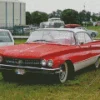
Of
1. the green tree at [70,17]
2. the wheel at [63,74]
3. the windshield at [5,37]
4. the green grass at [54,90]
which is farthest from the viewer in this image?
the green tree at [70,17]

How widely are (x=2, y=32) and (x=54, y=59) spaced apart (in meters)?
4.53

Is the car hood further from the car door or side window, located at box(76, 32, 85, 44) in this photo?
side window, located at box(76, 32, 85, 44)

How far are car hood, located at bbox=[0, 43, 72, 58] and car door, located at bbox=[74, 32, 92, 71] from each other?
70 cm

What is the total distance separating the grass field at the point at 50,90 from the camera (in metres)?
7.58

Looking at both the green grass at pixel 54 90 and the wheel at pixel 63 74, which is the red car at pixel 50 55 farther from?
the green grass at pixel 54 90

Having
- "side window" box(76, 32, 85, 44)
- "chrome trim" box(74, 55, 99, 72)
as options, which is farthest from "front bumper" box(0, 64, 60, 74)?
"side window" box(76, 32, 85, 44)

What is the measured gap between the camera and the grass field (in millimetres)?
7582

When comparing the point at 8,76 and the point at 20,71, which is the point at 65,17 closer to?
the point at 8,76

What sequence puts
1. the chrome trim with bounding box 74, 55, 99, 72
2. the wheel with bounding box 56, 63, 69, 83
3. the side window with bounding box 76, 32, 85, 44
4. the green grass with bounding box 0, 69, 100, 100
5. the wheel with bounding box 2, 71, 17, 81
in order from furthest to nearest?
the side window with bounding box 76, 32, 85, 44
the chrome trim with bounding box 74, 55, 99, 72
the wheel with bounding box 2, 71, 17, 81
the wheel with bounding box 56, 63, 69, 83
the green grass with bounding box 0, 69, 100, 100

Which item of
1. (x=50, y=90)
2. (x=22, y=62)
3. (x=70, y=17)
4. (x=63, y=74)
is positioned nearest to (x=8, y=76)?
(x=22, y=62)

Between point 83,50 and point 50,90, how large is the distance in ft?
8.28

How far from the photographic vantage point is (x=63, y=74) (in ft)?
30.3

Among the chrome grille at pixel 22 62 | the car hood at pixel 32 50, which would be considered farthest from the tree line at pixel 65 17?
the chrome grille at pixel 22 62

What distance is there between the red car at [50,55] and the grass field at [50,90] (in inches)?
11.6
